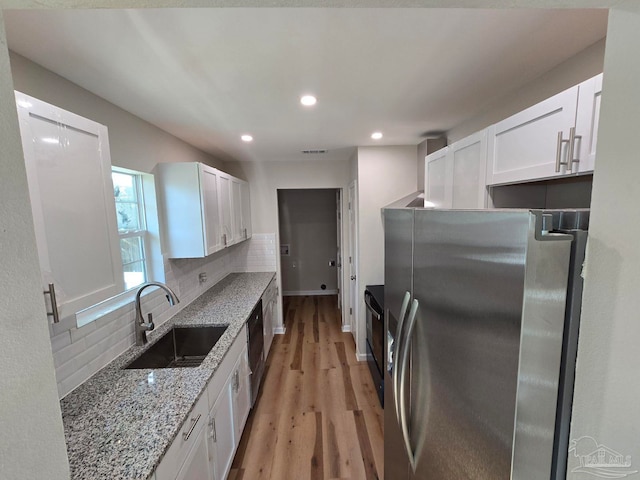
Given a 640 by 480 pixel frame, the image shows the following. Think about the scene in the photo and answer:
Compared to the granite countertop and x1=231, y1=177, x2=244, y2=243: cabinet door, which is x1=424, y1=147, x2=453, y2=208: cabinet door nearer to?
the granite countertop

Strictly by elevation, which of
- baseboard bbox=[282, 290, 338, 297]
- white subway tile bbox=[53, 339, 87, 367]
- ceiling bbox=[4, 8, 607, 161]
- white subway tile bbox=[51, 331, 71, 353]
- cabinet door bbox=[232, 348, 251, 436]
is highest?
ceiling bbox=[4, 8, 607, 161]

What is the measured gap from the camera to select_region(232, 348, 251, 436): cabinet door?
192cm

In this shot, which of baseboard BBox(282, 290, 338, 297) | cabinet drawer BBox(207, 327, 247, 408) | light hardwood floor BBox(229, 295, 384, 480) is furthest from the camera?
baseboard BBox(282, 290, 338, 297)

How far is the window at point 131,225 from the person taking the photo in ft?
6.34

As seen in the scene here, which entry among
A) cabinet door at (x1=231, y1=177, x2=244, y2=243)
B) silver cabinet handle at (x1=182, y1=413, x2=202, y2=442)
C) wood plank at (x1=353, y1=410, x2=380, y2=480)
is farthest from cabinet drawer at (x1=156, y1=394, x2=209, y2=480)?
cabinet door at (x1=231, y1=177, x2=244, y2=243)

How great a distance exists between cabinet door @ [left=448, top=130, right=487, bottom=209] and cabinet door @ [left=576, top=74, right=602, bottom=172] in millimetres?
503

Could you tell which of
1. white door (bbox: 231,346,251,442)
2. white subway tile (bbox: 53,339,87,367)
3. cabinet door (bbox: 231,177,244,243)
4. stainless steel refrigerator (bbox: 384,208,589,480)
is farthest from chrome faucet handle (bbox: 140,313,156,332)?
stainless steel refrigerator (bbox: 384,208,589,480)

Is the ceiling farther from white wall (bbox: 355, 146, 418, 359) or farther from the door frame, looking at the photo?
the door frame

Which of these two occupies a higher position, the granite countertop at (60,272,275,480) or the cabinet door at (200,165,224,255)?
the cabinet door at (200,165,224,255)

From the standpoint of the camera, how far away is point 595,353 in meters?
0.56

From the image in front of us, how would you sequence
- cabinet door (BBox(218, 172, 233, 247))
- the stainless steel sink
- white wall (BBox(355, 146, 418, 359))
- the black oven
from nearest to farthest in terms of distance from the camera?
the stainless steel sink
the black oven
cabinet door (BBox(218, 172, 233, 247))
white wall (BBox(355, 146, 418, 359))

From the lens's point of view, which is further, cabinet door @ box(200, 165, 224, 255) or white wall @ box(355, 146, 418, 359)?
white wall @ box(355, 146, 418, 359)

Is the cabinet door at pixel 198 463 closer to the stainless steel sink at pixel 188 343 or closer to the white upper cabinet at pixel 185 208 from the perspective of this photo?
the stainless steel sink at pixel 188 343

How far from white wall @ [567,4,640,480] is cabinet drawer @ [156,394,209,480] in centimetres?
128
